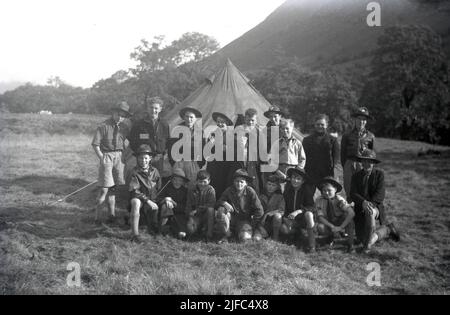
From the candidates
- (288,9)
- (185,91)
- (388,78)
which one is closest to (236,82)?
(185,91)

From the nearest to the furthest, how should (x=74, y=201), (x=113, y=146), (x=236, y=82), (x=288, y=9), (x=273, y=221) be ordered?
(x=273, y=221) → (x=113, y=146) → (x=74, y=201) → (x=236, y=82) → (x=288, y=9)

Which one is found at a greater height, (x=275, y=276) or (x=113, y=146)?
(x=113, y=146)

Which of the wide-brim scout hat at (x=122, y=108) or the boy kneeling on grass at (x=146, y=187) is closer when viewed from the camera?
the boy kneeling on grass at (x=146, y=187)

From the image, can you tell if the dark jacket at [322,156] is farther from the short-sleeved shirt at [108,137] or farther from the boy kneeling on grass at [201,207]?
the short-sleeved shirt at [108,137]

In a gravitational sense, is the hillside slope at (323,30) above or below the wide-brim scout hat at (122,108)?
above

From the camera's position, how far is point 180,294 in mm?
3482

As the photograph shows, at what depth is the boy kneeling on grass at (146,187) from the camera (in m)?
5.08

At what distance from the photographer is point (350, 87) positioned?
26062 mm

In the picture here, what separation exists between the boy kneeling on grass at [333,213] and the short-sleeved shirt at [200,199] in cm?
140

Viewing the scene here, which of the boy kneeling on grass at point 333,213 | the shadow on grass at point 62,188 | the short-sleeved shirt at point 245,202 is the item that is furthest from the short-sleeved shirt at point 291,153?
the shadow on grass at point 62,188

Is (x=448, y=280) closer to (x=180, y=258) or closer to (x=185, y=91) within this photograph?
(x=180, y=258)

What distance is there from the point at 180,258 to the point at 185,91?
56.2ft

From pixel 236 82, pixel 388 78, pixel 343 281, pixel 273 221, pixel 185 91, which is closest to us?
pixel 343 281

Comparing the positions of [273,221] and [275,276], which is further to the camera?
[273,221]
